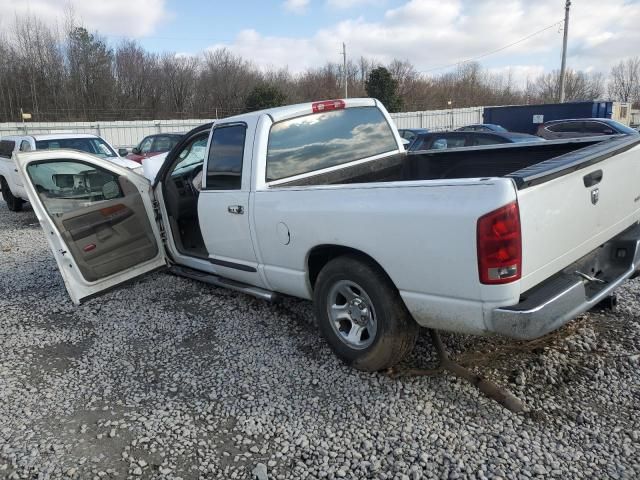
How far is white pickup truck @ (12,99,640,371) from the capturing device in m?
2.63

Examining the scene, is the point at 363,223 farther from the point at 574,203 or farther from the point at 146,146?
the point at 146,146

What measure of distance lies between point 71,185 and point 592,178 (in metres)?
4.59

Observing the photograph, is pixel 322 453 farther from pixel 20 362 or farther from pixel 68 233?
pixel 68 233

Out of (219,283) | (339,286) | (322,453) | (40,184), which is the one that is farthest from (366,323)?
(40,184)

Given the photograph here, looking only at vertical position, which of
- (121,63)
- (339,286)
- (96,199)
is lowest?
(339,286)

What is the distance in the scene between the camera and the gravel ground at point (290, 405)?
2.65 metres

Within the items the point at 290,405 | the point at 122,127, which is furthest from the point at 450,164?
the point at 122,127

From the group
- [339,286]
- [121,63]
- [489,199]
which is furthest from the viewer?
[121,63]

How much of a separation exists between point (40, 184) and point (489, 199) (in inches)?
158

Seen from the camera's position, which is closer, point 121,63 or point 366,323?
point 366,323

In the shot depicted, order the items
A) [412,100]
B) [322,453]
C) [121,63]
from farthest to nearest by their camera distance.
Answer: [412,100] → [121,63] → [322,453]

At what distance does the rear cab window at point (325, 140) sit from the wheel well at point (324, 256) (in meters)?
0.78

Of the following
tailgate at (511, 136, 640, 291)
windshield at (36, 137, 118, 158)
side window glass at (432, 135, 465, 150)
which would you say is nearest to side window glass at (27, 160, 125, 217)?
tailgate at (511, 136, 640, 291)

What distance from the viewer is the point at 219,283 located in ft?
15.3
